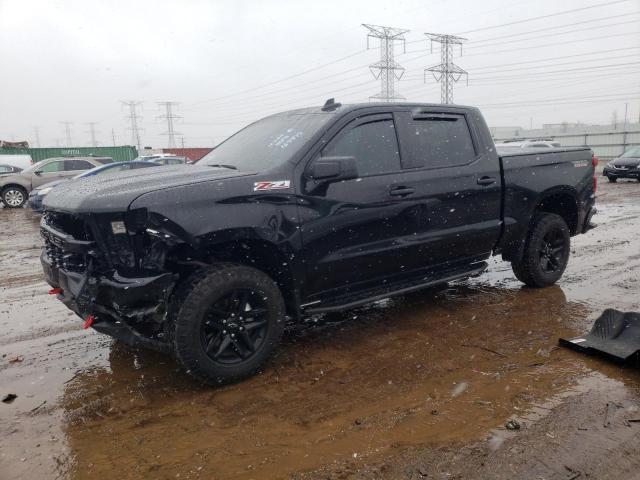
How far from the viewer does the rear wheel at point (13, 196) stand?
1678 centimetres

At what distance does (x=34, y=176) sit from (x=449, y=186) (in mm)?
16871

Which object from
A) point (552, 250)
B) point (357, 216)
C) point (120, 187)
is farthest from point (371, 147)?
point (552, 250)

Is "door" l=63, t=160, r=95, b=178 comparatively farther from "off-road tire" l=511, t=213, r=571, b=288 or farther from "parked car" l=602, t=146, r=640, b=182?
"parked car" l=602, t=146, r=640, b=182

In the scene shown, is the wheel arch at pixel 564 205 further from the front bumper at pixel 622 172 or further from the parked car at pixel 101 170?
the front bumper at pixel 622 172

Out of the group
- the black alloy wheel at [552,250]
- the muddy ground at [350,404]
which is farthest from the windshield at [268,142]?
the black alloy wheel at [552,250]

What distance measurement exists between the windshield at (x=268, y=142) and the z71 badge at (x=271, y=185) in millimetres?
190

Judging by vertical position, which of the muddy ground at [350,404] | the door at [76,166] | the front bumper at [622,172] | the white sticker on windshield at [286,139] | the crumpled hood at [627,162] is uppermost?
the door at [76,166]

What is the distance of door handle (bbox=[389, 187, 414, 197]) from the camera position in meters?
3.96

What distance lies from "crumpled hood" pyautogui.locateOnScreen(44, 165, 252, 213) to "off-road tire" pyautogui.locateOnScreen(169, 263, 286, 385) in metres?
0.63

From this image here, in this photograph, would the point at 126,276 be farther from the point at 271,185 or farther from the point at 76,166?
the point at 76,166

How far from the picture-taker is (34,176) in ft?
55.9

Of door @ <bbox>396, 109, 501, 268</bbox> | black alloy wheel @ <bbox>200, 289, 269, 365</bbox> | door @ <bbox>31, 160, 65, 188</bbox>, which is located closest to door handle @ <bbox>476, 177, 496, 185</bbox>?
door @ <bbox>396, 109, 501, 268</bbox>

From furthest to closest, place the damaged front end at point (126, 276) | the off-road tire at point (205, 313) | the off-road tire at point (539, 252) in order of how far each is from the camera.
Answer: the off-road tire at point (539, 252), the off-road tire at point (205, 313), the damaged front end at point (126, 276)

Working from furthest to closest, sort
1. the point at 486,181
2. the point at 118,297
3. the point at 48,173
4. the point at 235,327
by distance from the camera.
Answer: the point at 48,173 → the point at 486,181 → the point at 235,327 → the point at 118,297
